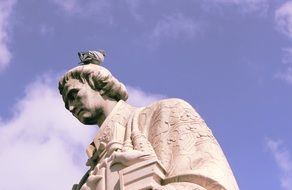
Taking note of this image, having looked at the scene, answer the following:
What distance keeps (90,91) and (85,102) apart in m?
0.13

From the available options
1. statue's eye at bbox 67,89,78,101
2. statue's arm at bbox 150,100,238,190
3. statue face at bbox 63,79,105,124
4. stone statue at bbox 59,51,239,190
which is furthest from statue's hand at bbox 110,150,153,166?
statue's eye at bbox 67,89,78,101

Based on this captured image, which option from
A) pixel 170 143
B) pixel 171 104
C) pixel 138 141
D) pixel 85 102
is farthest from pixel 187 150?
pixel 85 102

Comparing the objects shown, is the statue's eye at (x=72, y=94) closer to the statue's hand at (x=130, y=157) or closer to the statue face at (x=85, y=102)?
the statue face at (x=85, y=102)

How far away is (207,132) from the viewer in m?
5.19

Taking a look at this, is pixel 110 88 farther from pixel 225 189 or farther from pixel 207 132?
pixel 225 189

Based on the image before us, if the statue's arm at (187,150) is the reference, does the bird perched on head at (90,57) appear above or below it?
above

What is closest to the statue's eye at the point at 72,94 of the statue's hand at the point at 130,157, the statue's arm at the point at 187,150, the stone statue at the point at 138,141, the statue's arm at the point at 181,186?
the stone statue at the point at 138,141

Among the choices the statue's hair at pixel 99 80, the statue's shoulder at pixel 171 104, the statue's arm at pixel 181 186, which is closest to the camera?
the statue's arm at pixel 181 186

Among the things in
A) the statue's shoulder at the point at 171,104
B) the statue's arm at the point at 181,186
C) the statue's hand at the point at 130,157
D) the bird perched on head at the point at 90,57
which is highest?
the bird perched on head at the point at 90,57

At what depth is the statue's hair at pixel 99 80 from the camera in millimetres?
6203

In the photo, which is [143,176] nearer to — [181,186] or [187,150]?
[181,186]

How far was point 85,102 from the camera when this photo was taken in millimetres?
6082

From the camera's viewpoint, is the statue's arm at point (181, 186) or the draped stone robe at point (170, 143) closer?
the statue's arm at point (181, 186)

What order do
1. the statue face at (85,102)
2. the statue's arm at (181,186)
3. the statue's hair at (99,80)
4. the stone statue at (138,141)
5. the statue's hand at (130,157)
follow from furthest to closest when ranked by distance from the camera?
the statue's hair at (99,80)
the statue face at (85,102)
the statue's hand at (130,157)
the stone statue at (138,141)
the statue's arm at (181,186)
